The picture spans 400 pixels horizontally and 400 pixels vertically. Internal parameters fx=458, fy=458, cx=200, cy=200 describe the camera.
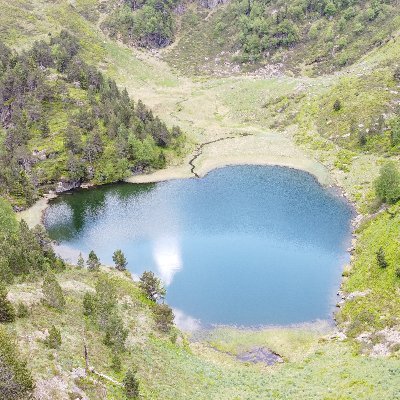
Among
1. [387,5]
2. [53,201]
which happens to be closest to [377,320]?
[53,201]

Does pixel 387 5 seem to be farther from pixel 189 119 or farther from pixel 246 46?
pixel 189 119

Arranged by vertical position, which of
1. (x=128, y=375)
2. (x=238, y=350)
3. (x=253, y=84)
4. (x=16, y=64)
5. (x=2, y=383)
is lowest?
(x=2, y=383)

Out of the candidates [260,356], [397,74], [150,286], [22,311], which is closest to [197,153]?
[397,74]

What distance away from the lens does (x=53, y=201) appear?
111 metres

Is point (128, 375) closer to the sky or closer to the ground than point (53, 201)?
closer to the ground

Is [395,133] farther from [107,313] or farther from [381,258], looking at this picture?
[107,313]

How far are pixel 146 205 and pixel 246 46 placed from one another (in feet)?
393

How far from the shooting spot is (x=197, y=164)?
4958 inches

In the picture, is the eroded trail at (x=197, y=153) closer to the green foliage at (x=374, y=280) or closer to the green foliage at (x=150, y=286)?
the green foliage at (x=374, y=280)

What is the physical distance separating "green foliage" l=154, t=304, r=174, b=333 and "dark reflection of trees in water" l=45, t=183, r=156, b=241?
1454 inches

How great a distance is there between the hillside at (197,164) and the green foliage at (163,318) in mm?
219

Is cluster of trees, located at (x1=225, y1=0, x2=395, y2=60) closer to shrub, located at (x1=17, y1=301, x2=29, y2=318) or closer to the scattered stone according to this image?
the scattered stone

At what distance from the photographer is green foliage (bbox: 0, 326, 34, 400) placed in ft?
103

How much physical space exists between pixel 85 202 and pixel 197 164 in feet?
108
